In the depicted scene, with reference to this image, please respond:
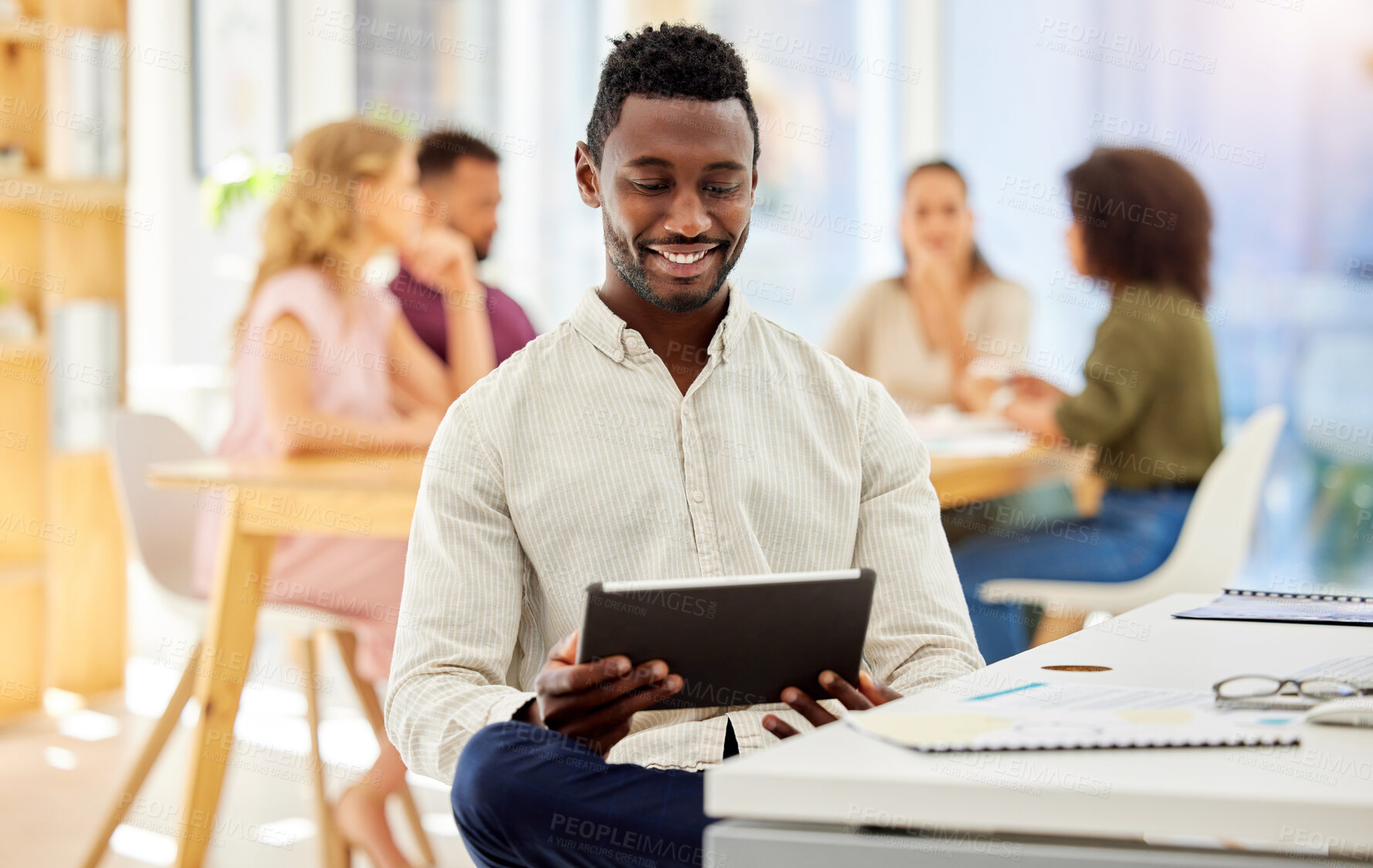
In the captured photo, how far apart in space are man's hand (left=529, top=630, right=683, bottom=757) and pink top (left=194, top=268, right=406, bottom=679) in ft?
5.17

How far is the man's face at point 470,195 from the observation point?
133 inches

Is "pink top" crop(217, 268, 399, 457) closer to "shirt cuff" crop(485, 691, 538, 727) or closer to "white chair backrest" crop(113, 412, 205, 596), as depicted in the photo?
"white chair backrest" crop(113, 412, 205, 596)

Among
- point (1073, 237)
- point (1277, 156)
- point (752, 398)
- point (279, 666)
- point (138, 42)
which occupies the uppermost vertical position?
point (138, 42)

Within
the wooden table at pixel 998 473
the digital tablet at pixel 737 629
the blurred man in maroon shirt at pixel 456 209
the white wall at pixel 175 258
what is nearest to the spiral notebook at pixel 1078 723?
the digital tablet at pixel 737 629

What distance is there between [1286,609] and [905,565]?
36 cm

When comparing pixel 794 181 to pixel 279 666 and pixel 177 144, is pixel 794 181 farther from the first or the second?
pixel 279 666

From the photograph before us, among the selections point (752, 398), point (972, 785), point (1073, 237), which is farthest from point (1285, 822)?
point (1073, 237)

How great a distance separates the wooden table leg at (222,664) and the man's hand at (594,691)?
1.34 m

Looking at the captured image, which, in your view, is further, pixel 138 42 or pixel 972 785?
pixel 138 42

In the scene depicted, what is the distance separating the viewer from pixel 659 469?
4.27 feet

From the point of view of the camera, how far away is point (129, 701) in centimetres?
366

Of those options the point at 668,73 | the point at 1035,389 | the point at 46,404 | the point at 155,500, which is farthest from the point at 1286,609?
the point at 46,404

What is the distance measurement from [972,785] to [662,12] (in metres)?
4.92

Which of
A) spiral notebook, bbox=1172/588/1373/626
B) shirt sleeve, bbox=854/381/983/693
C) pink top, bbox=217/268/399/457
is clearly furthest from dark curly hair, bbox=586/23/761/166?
pink top, bbox=217/268/399/457
